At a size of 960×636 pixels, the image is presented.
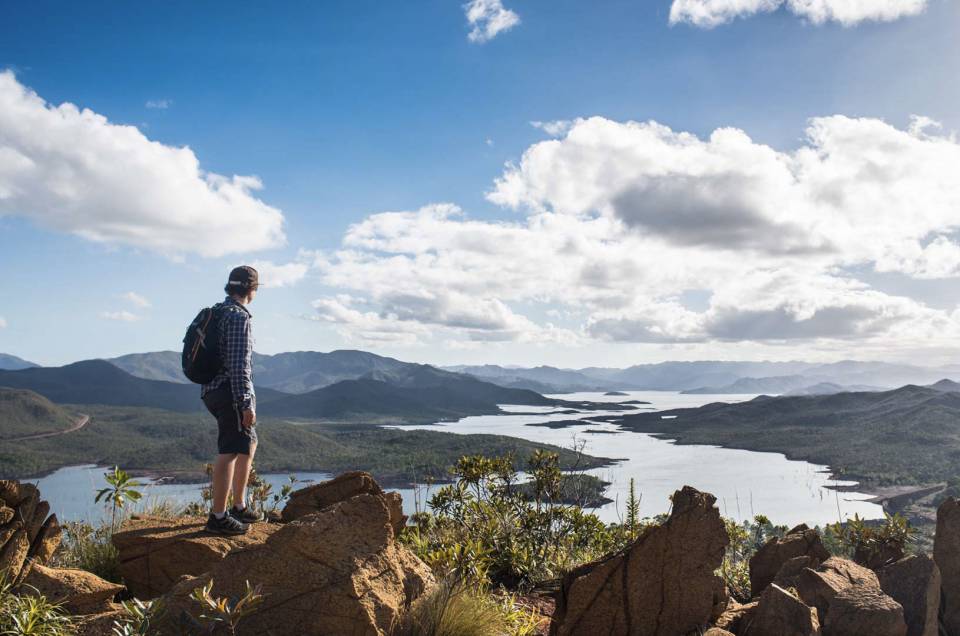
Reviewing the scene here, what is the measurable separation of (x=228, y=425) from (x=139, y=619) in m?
2.33

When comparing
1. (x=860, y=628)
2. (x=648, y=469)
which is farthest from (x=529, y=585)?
(x=648, y=469)

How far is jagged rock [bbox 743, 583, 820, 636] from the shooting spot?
15.6 feet

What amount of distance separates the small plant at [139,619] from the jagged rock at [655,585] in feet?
9.74

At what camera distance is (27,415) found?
166 metres

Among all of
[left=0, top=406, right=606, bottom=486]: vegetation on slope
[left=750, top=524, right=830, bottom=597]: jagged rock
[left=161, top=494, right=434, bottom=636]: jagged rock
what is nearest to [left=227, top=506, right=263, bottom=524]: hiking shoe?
[left=161, top=494, right=434, bottom=636]: jagged rock

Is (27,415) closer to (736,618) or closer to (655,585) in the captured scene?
(655,585)

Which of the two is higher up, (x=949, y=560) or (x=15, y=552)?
(x=15, y=552)

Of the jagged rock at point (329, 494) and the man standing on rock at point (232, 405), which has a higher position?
the man standing on rock at point (232, 405)

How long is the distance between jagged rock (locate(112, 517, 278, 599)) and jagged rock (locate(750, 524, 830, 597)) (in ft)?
17.8

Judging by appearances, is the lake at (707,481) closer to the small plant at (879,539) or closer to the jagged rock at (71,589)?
the small plant at (879,539)

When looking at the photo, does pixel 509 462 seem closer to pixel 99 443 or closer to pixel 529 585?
pixel 529 585

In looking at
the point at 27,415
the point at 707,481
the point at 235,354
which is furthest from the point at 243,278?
the point at 27,415

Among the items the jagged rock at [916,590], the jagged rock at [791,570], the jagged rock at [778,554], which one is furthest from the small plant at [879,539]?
the jagged rock at [916,590]

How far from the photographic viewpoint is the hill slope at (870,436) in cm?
12394
